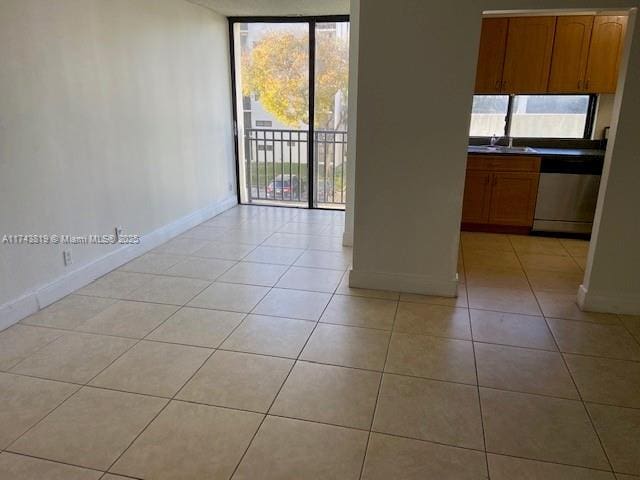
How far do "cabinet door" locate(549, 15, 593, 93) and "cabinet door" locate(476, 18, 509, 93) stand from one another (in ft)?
1.63

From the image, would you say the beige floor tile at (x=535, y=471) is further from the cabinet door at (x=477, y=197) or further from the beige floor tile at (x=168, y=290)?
the cabinet door at (x=477, y=197)

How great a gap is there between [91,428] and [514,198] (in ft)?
14.0

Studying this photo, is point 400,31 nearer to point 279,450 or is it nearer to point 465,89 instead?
point 465,89

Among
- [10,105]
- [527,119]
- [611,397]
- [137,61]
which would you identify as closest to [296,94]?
[137,61]

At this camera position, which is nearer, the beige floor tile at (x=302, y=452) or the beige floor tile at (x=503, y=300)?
the beige floor tile at (x=302, y=452)

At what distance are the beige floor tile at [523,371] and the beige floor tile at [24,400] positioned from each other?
2.00m

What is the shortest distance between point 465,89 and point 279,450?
231 centimetres

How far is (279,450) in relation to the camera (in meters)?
1.80

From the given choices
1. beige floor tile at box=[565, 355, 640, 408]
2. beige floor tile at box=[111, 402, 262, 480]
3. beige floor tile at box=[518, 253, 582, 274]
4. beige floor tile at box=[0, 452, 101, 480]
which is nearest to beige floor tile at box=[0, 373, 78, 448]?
beige floor tile at box=[0, 452, 101, 480]

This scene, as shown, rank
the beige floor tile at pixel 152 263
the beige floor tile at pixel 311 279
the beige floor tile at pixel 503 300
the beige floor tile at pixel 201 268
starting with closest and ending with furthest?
the beige floor tile at pixel 503 300
the beige floor tile at pixel 311 279
the beige floor tile at pixel 201 268
the beige floor tile at pixel 152 263

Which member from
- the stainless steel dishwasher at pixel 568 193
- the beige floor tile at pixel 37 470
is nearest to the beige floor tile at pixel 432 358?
the beige floor tile at pixel 37 470

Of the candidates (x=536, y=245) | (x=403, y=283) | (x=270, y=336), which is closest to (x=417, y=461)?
(x=270, y=336)

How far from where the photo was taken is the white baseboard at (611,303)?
2.97 metres

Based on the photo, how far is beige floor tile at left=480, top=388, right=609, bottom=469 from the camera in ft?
5.88
